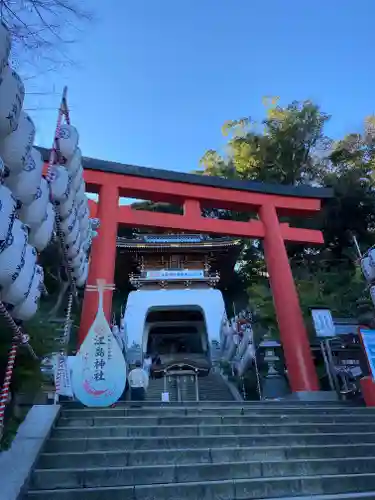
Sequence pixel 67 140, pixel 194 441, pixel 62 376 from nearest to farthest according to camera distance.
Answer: pixel 194 441 < pixel 67 140 < pixel 62 376

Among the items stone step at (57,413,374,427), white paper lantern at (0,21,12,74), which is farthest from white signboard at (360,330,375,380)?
white paper lantern at (0,21,12,74)

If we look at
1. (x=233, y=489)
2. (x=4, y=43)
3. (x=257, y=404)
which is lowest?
(x=233, y=489)

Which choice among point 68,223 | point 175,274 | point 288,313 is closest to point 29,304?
point 68,223

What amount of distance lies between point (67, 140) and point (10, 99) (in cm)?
219

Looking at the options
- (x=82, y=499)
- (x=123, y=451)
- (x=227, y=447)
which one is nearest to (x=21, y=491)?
(x=82, y=499)

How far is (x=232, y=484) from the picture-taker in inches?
120

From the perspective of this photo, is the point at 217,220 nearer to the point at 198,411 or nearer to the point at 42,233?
the point at 198,411

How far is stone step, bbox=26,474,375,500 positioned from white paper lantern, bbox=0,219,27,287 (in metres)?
1.62

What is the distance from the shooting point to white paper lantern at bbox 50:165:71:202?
14.8ft

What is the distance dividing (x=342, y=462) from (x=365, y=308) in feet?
16.3

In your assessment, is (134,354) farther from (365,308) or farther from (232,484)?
(232,484)

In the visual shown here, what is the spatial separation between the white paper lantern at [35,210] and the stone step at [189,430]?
7.00 feet

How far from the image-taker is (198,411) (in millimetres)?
4801

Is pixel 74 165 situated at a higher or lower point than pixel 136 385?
higher
